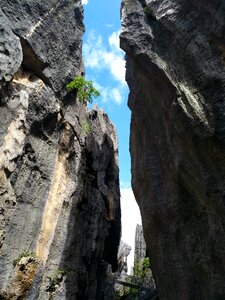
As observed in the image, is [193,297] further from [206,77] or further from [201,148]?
[206,77]

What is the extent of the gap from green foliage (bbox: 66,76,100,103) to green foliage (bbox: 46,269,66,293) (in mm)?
6793

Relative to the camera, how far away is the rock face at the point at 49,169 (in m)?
10.8

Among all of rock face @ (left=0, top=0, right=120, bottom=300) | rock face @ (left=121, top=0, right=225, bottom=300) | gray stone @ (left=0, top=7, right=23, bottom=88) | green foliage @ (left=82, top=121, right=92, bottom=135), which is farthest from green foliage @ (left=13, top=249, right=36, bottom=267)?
green foliage @ (left=82, top=121, right=92, bottom=135)

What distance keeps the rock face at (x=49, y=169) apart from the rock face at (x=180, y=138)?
9.11 ft

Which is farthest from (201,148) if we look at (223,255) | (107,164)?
(107,164)

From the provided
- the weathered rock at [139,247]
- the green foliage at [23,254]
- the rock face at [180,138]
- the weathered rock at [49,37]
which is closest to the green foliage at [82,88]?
the weathered rock at [49,37]

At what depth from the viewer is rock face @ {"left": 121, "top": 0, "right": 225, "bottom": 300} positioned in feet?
30.8

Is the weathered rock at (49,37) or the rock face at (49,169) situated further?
the weathered rock at (49,37)

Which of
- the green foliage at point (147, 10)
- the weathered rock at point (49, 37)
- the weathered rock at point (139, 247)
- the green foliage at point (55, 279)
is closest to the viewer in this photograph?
the green foliage at point (55, 279)

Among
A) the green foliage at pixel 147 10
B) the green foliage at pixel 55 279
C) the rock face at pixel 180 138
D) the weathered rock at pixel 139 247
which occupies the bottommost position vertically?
the green foliage at pixel 55 279

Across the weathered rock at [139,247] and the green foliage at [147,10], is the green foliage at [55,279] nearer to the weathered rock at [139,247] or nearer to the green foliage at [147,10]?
the green foliage at [147,10]

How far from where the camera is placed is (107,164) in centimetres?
1898

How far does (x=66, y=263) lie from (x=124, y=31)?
807cm

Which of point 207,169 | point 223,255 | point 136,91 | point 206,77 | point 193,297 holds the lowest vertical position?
point 193,297
